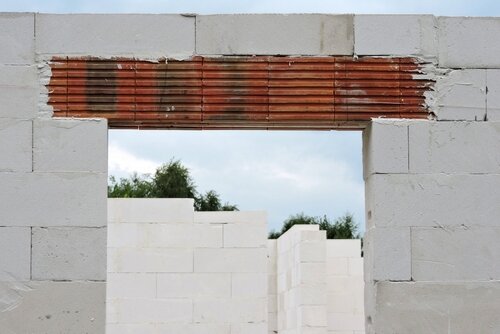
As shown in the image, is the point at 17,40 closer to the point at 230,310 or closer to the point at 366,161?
the point at 366,161

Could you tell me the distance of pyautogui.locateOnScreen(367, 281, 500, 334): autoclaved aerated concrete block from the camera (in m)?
7.06

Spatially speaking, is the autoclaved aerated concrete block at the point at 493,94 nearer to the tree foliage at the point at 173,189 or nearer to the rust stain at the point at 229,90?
the rust stain at the point at 229,90

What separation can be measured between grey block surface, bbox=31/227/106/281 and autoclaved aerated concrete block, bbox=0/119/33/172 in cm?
46

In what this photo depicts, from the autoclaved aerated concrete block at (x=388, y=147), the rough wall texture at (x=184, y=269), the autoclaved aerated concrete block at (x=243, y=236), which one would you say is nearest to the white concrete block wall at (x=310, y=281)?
the rough wall texture at (x=184, y=269)

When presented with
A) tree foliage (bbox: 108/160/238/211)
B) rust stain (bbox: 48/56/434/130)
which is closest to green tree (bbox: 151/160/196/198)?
tree foliage (bbox: 108/160/238/211)

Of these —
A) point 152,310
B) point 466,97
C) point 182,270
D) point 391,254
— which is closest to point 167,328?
point 152,310

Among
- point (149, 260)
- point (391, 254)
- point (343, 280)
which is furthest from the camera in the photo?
point (343, 280)

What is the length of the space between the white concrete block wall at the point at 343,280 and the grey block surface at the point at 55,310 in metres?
14.8

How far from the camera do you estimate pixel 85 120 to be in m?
7.19

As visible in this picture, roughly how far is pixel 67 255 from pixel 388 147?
7.75ft

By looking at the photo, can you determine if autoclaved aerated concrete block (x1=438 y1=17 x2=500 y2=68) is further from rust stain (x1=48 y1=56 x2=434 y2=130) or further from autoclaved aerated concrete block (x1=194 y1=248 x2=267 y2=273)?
autoclaved aerated concrete block (x1=194 y1=248 x2=267 y2=273)

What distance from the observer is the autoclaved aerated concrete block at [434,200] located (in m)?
7.16

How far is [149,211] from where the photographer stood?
A: 14602 millimetres

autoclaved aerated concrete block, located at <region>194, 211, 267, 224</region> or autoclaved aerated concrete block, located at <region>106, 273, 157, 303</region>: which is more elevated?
autoclaved aerated concrete block, located at <region>194, 211, 267, 224</region>
